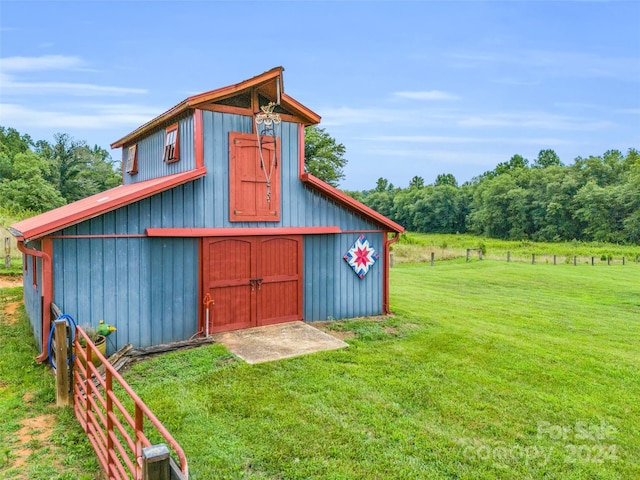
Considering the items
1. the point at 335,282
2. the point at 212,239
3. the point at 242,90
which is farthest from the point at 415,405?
the point at 242,90

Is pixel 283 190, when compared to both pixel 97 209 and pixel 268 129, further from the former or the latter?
pixel 97 209

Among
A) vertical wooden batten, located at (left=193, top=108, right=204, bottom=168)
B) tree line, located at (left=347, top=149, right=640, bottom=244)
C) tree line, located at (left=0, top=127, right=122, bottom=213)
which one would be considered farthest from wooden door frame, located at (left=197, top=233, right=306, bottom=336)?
tree line, located at (left=347, top=149, right=640, bottom=244)

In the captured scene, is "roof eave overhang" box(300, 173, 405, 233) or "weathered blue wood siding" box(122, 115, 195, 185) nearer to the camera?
"weathered blue wood siding" box(122, 115, 195, 185)

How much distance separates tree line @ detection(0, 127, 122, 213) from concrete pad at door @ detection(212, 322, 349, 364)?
2741cm

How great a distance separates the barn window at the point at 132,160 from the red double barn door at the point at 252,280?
481 centimetres

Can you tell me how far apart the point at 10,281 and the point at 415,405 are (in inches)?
559

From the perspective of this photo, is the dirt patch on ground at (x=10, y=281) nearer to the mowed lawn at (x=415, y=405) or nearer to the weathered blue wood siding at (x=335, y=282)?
the mowed lawn at (x=415, y=405)

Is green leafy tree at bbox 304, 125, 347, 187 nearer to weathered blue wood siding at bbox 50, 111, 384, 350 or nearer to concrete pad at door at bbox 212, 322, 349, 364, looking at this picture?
weathered blue wood siding at bbox 50, 111, 384, 350

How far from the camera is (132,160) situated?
11062 mm

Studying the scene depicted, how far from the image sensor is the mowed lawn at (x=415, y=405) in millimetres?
3852

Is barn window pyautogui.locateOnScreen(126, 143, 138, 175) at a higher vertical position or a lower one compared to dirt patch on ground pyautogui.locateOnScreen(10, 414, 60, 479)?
higher

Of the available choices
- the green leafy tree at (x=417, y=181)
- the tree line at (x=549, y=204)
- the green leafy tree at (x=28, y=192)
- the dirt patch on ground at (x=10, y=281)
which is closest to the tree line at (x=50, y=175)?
the green leafy tree at (x=28, y=192)

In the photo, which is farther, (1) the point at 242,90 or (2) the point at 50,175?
(2) the point at 50,175

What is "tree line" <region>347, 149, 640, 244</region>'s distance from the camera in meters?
43.5
